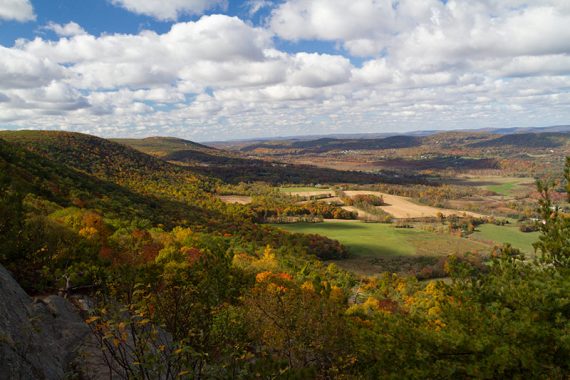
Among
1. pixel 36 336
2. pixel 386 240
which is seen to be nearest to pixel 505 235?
pixel 386 240

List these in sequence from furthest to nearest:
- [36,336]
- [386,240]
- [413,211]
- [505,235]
Answer: 1. [413,211]
2. [505,235]
3. [386,240]
4. [36,336]

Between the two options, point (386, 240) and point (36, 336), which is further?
point (386, 240)

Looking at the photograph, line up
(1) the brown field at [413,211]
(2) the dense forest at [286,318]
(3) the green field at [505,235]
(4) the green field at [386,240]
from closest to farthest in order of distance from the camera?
(2) the dense forest at [286,318] → (4) the green field at [386,240] → (3) the green field at [505,235] → (1) the brown field at [413,211]

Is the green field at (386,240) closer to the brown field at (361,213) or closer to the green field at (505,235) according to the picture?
the green field at (505,235)

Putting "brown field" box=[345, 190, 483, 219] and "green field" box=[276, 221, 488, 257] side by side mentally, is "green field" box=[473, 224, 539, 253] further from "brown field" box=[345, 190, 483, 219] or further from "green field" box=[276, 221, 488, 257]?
"brown field" box=[345, 190, 483, 219]

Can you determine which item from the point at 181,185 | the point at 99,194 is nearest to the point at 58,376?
the point at 99,194

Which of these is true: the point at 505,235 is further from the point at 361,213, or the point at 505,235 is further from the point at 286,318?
the point at 286,318

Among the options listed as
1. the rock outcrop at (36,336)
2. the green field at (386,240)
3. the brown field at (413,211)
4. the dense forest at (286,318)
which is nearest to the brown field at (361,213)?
the green field at (386,240)
